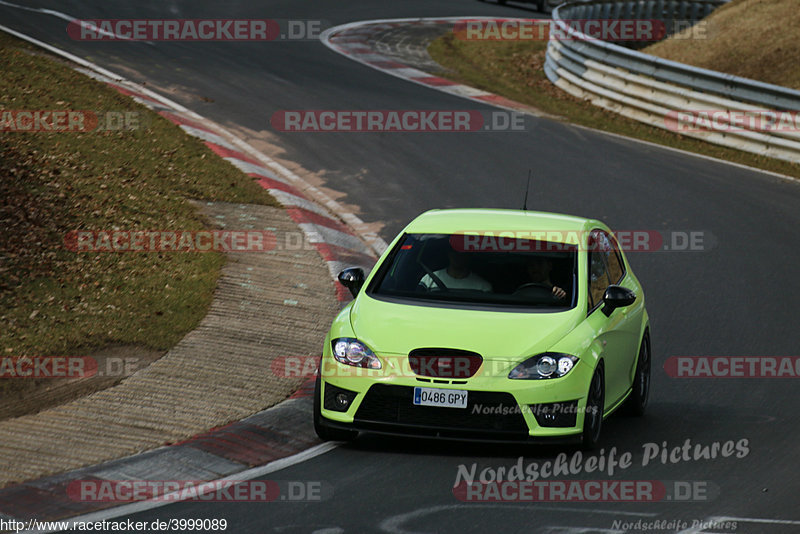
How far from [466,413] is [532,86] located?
19412mm

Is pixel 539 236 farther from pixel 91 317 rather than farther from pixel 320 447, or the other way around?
pixel 91 317

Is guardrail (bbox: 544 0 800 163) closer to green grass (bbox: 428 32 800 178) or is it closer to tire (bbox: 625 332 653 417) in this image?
green grass (bbox: 428 32 800 178)

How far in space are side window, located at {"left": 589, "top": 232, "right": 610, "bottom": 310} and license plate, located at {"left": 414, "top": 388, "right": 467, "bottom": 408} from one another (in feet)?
4.84

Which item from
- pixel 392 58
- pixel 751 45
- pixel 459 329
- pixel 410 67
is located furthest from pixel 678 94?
pixel 459 329

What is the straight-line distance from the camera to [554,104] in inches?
978

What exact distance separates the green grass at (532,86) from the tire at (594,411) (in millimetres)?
12238

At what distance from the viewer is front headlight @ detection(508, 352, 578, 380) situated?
840 cm

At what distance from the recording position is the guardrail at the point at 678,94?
2086 cm

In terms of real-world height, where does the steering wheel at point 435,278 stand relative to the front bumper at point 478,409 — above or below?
above

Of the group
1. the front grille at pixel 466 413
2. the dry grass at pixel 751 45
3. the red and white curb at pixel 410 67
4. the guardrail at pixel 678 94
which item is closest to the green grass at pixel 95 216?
the front grille at pixel 466 413

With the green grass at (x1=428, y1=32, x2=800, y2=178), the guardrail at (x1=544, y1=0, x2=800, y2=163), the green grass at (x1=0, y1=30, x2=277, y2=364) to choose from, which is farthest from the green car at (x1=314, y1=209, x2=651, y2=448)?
the guardrail at (x1=544, y1=0, x2=800, y2=163)

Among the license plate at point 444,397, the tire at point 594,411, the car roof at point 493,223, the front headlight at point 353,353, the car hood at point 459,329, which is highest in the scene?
the car roof at point 493,223

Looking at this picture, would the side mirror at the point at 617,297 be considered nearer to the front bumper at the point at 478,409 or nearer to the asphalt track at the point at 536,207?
the front bumper at the point at 478,409

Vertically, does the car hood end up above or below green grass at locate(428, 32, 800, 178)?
above
